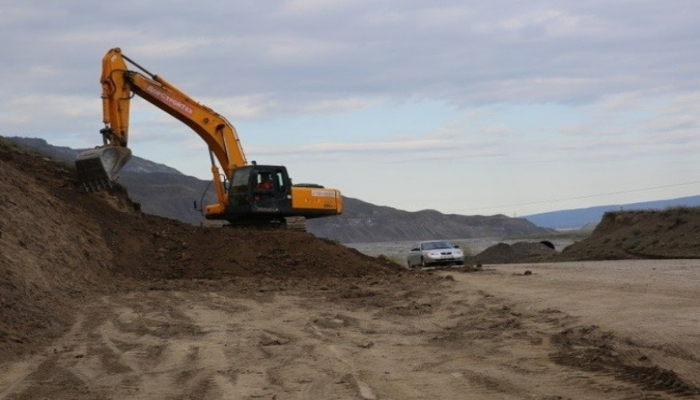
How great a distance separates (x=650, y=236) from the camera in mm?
47156

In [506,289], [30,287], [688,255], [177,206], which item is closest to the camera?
[30,287]

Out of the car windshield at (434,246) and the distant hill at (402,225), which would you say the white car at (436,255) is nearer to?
the car windshield at (434,246)

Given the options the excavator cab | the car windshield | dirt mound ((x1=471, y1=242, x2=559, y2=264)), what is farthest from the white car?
the excavator cab

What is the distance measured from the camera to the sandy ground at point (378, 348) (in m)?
10.8

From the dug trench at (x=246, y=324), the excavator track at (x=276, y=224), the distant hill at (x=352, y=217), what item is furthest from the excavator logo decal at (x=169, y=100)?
the distant hill at (x=352, y=217)

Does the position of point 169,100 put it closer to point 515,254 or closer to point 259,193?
point 259,193

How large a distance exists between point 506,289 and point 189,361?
42.0 ft

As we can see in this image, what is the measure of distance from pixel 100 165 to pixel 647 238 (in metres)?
26.3

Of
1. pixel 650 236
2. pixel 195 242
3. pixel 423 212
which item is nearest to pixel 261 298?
pixel 195 242

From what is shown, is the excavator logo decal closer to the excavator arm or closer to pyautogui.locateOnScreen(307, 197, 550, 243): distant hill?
the excavator arm

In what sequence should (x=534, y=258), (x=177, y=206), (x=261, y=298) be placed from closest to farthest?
(x=261, y=298) < (x=534, y=258) < (x=177, y=206)

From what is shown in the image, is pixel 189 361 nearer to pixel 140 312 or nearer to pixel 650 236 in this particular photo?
pixel 140 312

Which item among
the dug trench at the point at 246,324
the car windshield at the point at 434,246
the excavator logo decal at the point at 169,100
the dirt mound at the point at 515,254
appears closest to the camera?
the dug trench at the point at 246,324

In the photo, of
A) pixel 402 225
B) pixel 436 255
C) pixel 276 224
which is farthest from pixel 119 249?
pixel 402 225
